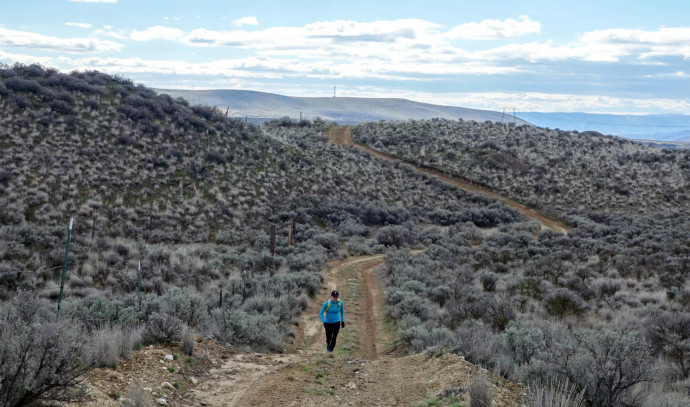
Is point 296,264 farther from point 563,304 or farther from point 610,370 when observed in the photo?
point 610,370

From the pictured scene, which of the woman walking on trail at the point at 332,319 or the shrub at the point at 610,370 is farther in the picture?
the woman walking on trail at the point at 332,319

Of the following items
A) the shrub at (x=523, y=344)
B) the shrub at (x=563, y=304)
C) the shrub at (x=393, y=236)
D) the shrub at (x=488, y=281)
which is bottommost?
the shrub at (x=393, y=236)

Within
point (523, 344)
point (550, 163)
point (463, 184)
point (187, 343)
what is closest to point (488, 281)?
point (523, 344)

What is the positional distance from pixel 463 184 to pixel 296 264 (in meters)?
28.5

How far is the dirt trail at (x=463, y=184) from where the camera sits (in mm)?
36912

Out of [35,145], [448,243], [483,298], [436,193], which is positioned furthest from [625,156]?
[35,145]

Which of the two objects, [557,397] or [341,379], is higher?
[557,397]

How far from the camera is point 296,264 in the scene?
64.7 ft

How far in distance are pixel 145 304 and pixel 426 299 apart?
7691mm

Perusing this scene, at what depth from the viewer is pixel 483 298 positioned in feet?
45.1

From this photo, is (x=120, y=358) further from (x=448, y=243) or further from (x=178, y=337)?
(x=448, y=243)

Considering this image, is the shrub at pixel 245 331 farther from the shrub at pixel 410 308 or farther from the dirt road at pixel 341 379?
the shrub at pixel 410 308

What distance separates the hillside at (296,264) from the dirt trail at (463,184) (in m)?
0.46

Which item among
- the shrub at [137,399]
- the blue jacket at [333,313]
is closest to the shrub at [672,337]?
the blue jacket at [333,313]
